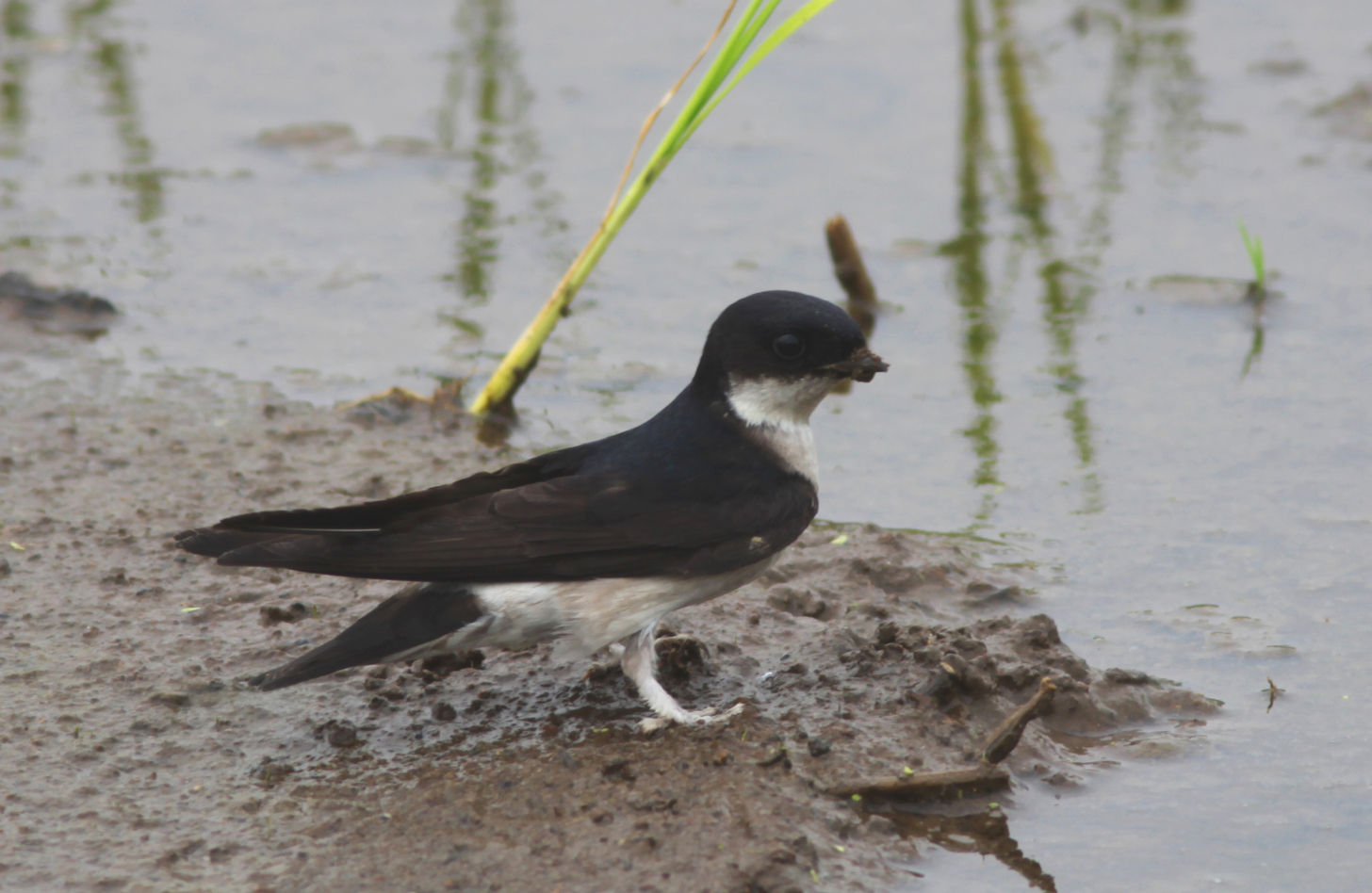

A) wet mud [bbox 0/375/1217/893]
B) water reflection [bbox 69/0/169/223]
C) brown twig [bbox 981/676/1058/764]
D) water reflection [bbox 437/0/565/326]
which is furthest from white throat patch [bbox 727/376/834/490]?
water reflection [bbox 69/0/169/223]

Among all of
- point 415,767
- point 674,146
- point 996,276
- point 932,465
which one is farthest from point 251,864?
point 996,276

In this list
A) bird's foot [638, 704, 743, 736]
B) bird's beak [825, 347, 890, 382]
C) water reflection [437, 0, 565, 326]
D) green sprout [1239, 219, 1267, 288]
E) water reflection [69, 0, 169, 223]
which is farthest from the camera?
water reflection [69, 0, 169, 223]

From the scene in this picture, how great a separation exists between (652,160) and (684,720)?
1.67 meters

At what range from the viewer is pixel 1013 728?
3156 mm

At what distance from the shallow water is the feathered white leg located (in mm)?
597

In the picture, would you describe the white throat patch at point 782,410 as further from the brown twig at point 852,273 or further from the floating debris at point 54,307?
the floating debris at point 54,307

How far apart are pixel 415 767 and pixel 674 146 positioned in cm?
187

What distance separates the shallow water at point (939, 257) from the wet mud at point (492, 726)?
0.17 m

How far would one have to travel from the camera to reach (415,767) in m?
3.21

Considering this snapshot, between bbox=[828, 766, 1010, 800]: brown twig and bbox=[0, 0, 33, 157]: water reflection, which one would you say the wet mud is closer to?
bbox=[828, 766, 1010, 800]: brown twig

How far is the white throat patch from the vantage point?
11.8ft

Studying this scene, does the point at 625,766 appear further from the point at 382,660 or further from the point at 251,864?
the point at 251,864

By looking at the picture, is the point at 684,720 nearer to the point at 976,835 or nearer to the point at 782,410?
the point at 976,835

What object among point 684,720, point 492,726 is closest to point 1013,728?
point 684,720
